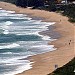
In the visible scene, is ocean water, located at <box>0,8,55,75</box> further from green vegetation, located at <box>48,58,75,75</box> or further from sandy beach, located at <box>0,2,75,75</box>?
green vegetation, located at <box>48,58,75,75</box>

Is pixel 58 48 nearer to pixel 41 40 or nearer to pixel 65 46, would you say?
pixel 65 46

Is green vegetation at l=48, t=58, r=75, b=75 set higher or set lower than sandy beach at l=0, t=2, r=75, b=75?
higher

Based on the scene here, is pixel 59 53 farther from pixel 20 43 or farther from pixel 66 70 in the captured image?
pixel 66 70

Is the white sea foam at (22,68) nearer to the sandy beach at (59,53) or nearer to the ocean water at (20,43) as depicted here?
the ocean water at (20,43)

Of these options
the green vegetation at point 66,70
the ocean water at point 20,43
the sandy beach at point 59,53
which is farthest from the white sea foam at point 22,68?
the green vegetation at point 66,70

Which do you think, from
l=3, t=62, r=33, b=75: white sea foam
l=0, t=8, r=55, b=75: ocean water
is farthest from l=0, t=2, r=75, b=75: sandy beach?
l=0, t=8, r=55, b=75: ocean water

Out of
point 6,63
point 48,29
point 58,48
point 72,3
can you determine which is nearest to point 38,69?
point 6,63

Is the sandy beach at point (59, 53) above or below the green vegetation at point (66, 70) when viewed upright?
below

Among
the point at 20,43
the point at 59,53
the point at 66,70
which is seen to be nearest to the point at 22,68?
the point at 66,70

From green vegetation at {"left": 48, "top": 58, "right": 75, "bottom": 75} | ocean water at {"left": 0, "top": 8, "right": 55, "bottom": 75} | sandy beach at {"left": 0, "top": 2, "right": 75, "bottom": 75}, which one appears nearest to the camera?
green vegetation at {"left": 48, "top": 58, "right": 75, "bottom": 75}
